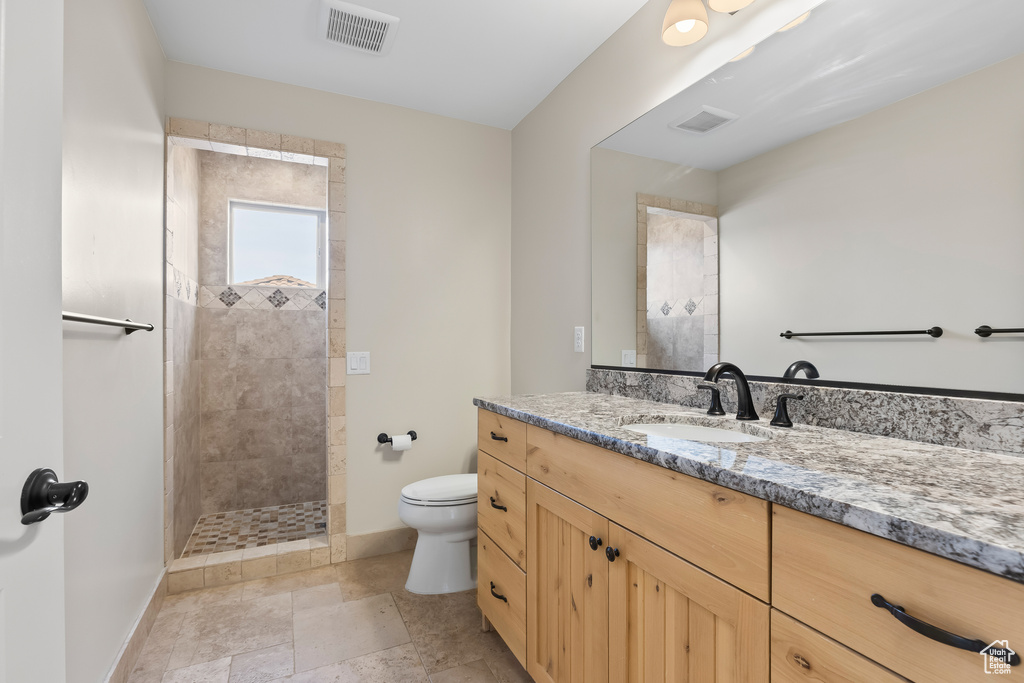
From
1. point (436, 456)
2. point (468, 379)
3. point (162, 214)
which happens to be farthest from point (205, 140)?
point (436, 456)

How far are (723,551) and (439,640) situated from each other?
1424 mm

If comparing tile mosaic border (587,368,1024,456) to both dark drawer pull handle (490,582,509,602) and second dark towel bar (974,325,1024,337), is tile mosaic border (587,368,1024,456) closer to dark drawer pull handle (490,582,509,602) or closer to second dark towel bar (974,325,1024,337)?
second dark towel bar (974,325,1024,337)

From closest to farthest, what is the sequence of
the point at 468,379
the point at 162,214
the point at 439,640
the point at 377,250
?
the point at 439,640 → the point at 162,214 → the point at 377,250 → the point at 468,379

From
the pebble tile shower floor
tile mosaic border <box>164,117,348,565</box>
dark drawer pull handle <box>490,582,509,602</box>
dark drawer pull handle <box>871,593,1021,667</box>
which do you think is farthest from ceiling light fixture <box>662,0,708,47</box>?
the pebble tile shower floor

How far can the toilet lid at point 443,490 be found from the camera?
2188mm

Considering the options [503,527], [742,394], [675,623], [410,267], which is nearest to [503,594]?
[503,527]

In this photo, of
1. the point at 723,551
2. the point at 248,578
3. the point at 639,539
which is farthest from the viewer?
the point at 248,578

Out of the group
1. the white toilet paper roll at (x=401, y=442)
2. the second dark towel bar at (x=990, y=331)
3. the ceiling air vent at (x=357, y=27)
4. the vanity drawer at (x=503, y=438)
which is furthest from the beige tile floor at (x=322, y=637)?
the ceiling air vent at (x=357, y=27)

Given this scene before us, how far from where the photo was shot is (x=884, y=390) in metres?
1.14

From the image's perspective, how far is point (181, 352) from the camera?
265 centimetres

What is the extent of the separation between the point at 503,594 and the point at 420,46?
2227mm

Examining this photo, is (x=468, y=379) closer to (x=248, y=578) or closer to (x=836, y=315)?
(x=248, y=578)

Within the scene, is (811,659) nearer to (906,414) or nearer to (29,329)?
(906,414)

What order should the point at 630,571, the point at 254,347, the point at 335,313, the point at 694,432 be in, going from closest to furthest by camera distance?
the point at 630,571 < the point at 694,432 < the point at 335,313 < the point at 254,347
